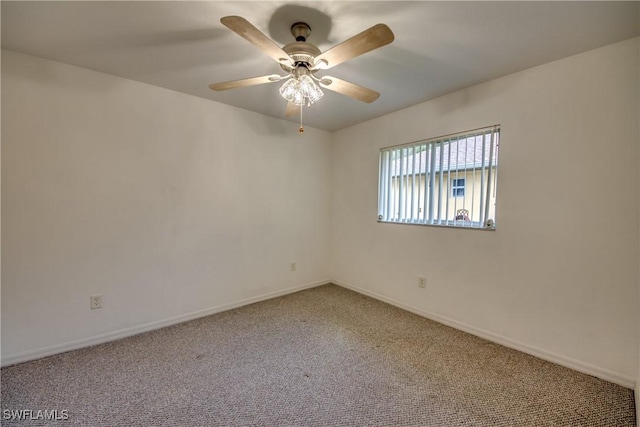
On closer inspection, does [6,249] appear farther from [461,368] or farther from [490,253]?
[490,253]

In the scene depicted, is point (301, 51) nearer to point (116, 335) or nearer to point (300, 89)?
point (300, 89)

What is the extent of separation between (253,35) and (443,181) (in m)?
2.19

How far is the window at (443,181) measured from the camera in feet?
7.89

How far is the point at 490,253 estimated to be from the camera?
238 centimetres

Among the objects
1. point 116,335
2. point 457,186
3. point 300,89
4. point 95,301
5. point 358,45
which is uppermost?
point 358,45

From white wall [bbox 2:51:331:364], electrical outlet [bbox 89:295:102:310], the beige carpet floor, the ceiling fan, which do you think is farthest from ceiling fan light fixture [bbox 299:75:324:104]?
electrical outlet [bbox 89:295:102:310]

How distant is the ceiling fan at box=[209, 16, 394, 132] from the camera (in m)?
1.30

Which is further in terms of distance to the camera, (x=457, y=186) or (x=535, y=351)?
(x=457, y=186)

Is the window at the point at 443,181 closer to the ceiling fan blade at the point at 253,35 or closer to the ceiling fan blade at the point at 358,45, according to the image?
the ceiling fan blade at the point at 358,45

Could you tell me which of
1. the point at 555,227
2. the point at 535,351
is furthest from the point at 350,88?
the point at 535,351

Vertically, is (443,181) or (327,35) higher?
(327,35)

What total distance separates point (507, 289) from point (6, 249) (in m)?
3.90

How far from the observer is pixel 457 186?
2.62 meters

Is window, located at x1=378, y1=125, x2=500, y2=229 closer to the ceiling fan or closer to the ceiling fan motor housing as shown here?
the ceiling fan
